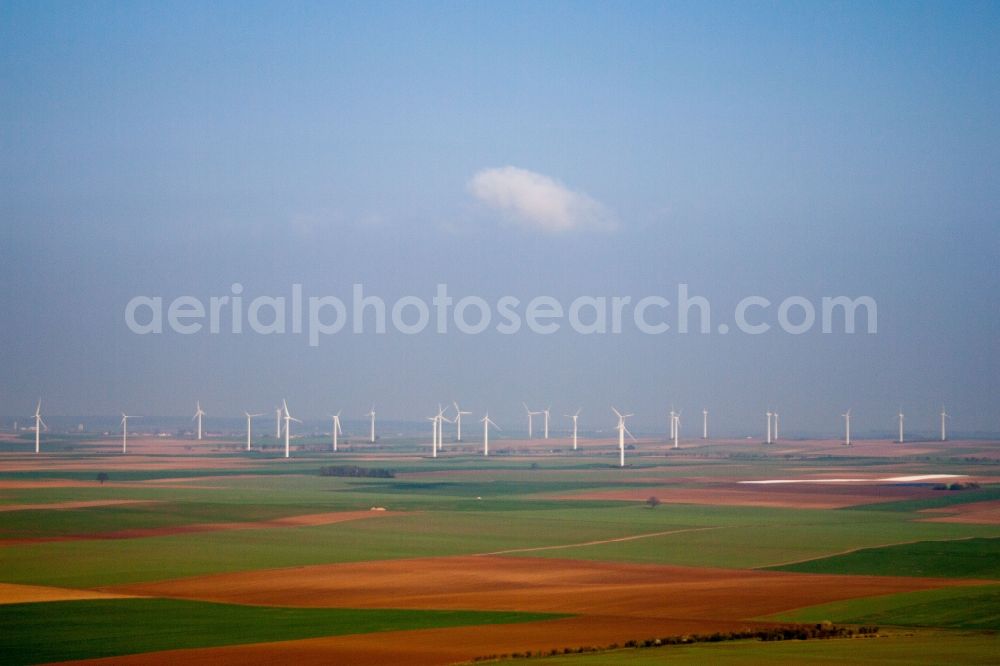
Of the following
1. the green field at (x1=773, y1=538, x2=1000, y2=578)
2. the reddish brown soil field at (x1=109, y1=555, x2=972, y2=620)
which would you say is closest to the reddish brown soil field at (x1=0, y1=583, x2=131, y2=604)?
the reddish brown soil field at (x1=109, y1=555, x2=972, y2=620)

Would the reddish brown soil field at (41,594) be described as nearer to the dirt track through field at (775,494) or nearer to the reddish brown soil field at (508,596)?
the reddish brown soil field at (508,596)

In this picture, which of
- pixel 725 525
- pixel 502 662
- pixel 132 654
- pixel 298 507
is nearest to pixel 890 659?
pixel 502 662

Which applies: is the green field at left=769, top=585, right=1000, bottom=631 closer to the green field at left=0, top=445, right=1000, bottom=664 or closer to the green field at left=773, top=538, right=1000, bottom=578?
the green field at left=0, top=445, right=1000, bottom=664

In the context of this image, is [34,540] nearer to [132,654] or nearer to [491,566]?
[491,566]

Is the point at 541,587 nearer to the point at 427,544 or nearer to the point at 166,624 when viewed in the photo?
the point at 166,624

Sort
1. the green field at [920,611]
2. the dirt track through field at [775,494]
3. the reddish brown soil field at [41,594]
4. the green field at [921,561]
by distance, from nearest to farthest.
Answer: the green field at [920,611] < the reddish brown soil field at [41,594] < the green field at [921,561] < the dirt track through field at [775,494]

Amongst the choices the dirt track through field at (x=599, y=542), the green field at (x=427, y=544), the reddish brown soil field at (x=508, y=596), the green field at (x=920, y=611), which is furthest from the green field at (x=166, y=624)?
the dirt track through field at (x=599, y=542)

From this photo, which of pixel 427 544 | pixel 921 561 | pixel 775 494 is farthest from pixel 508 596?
pixel 775 494

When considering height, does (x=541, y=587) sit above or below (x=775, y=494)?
above

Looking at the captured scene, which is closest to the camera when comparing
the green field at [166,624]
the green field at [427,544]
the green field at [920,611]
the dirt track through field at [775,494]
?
the green field at [166,624]
